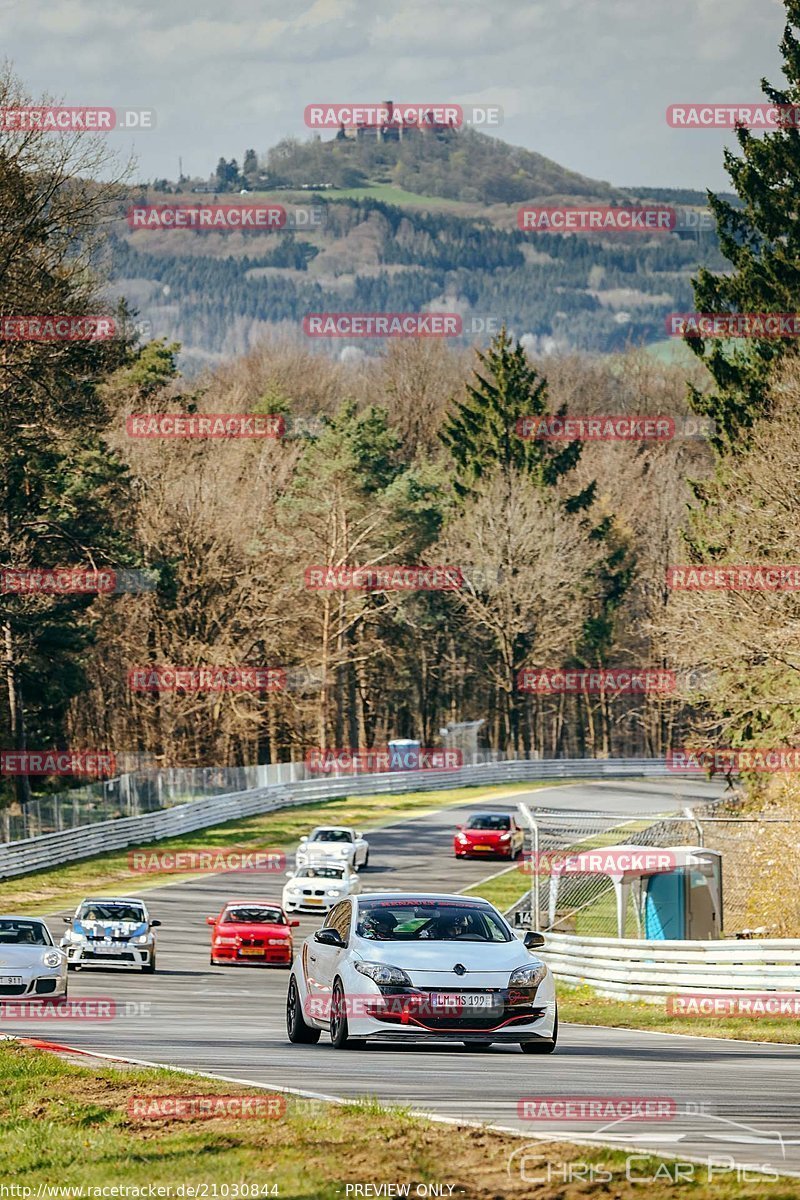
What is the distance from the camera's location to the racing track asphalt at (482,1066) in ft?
30.5

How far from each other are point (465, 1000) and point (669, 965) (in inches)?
416

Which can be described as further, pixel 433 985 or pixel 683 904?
pixel 683 904

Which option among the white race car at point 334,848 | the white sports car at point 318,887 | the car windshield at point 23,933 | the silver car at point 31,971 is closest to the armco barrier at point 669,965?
the silver car at point 31,971

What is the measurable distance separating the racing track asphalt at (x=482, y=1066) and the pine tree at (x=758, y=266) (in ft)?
95.7

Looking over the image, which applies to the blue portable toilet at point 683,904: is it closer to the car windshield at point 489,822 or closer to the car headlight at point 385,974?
the car headlight at point 385,974

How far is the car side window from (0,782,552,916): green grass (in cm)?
2547

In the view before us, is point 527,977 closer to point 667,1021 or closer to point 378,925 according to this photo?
point 378,925

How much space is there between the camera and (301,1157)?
28.4ft

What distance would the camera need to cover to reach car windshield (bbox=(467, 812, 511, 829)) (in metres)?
52.1

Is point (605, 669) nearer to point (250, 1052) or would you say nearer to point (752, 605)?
point (752, 605)

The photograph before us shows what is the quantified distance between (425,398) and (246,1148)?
98558mm

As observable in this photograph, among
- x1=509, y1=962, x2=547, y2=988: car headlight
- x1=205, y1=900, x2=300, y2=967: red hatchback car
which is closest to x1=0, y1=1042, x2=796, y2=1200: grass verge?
x1=509, y1=962, x2=547, y2=988: car headlight

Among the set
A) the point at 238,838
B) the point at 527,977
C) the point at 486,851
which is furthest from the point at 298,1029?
the point at 238,838

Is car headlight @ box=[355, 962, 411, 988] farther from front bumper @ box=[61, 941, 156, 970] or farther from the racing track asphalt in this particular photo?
front bumper @ box=[61, 941, 156, 970]
